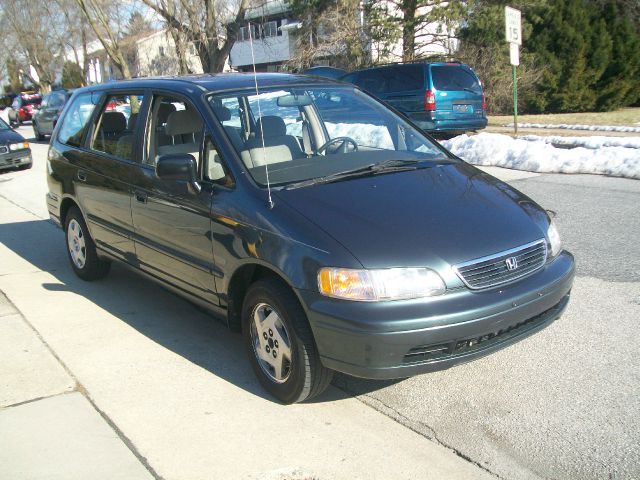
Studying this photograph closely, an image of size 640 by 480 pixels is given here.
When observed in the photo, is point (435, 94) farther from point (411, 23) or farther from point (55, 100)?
point (55, 100)

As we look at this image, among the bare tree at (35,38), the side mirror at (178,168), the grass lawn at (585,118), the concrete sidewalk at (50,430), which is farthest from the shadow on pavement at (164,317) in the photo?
the bare tree at (35,38)

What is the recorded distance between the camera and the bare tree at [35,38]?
4962 cm

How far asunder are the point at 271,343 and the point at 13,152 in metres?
13.2

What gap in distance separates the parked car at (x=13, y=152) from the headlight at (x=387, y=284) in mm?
13561

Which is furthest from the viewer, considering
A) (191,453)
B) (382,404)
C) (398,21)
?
(398,21)

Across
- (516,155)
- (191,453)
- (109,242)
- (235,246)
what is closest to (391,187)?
(235,246)

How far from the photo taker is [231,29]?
22.9 m

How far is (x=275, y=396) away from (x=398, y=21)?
20211mm

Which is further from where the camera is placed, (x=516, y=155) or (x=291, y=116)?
(x=516, y=155)

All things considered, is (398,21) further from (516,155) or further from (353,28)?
(516,155)

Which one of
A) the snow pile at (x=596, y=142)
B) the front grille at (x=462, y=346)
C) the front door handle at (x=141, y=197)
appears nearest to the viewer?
the front grille at (x=462, y=346)

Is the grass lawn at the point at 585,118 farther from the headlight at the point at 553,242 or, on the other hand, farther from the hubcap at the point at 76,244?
the headlight at the point at 553,242

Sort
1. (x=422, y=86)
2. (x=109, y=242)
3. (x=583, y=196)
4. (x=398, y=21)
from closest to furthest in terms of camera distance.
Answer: (x=109, y=242)
(x=583, y=196)
(x=422, y=86)
(x=398, y=21)

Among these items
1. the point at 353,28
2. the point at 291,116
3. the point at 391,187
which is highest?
the point at 353,28
